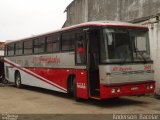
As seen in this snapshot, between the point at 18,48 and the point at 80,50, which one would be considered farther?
the point at 18,48

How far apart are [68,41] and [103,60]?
294cm

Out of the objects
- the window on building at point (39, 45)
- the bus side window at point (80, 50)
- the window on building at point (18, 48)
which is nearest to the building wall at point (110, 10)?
the bus side window at point (80, 50)

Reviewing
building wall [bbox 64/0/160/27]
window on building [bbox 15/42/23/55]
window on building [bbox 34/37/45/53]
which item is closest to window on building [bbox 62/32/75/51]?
window on building [bbox 34/37/45/53]

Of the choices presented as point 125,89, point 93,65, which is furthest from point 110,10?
point 125,89

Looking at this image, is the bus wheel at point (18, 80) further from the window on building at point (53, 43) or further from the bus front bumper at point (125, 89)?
the bus front bumper at point (125, 89)

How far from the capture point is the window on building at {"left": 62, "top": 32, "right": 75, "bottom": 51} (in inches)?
593

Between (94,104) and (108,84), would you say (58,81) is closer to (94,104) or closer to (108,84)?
(94,104)

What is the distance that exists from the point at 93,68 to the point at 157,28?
4.48 meters

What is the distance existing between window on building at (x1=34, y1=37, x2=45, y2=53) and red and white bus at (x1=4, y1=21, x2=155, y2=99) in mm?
1588

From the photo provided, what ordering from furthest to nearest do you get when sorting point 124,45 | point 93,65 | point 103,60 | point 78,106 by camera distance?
point 93,65 → point 78,106 → point 124,45 → point 103,60

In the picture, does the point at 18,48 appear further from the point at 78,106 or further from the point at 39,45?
the point at 78,106

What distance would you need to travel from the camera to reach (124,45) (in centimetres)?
1335

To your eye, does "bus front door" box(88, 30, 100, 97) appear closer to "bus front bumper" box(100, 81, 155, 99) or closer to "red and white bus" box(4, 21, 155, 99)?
"red and white bus" box(4, 21, 155, 99)

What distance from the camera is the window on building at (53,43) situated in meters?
16.5
